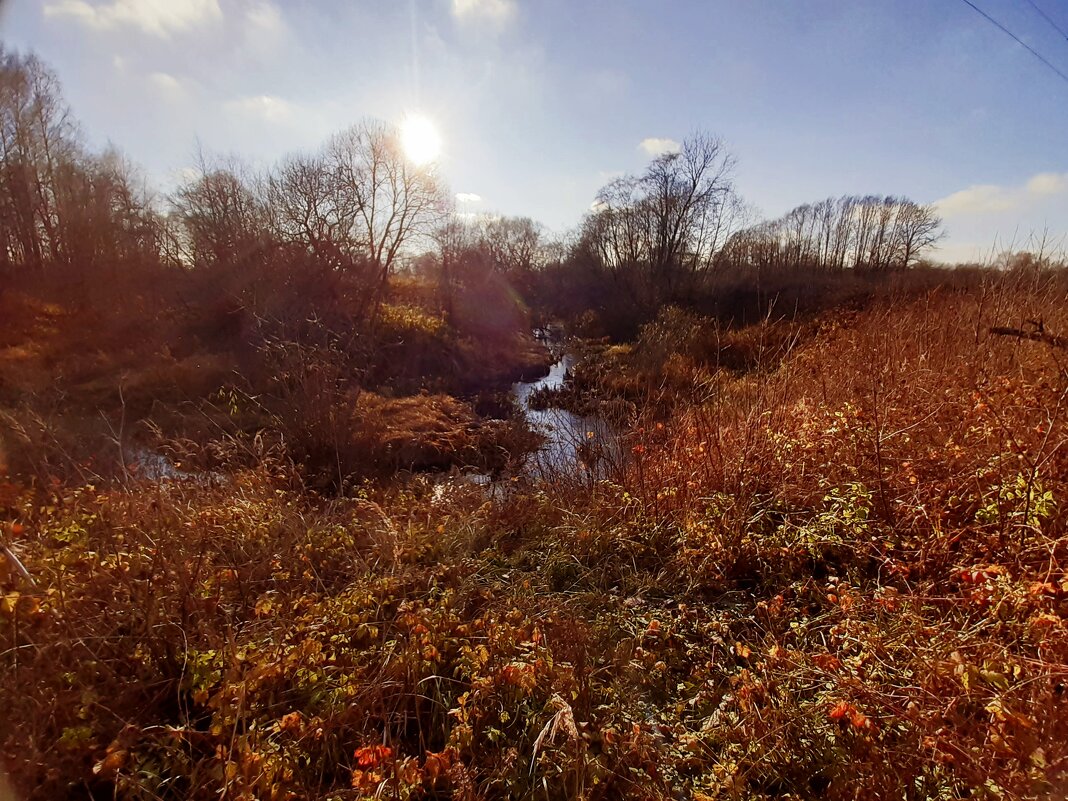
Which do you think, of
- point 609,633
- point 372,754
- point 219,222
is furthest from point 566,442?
point 219,222

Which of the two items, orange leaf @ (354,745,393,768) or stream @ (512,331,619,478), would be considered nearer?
orange leaf @ (354,745,393,768)

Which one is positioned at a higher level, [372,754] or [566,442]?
[372,754]

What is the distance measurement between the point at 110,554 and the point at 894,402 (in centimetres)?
631

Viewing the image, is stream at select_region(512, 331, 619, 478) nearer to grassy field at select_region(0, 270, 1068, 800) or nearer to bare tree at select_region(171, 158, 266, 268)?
grassy field at select_region(0, 270, 1068, 800)

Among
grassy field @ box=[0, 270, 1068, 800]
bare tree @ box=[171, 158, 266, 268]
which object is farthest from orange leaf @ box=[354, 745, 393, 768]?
bare tree @ box=[171, 158, 266, 268]

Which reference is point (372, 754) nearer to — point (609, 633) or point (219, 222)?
point (609, 633)

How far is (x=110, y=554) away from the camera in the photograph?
2973mm

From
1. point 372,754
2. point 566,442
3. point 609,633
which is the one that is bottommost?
point 609,633

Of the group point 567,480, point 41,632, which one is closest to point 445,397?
point 567,480

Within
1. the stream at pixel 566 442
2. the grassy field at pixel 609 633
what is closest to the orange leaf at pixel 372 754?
the grassy field at pixel 609 633

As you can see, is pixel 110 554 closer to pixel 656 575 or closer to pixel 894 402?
pixel 656 575

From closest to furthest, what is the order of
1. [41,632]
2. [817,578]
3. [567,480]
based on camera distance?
[41,632] → [817,578] → [567,480]

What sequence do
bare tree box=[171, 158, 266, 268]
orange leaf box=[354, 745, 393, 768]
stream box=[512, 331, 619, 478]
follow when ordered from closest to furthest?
orange leaf box=[354, 745, 393, 768] < stream box=[512, 331, 619, 478] < bare tree box=[171, 158, 266, 268]

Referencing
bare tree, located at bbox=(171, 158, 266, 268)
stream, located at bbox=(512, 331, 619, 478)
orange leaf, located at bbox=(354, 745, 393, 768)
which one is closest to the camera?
orange leaf, located at bbox=(354, 745, 393, 768)
